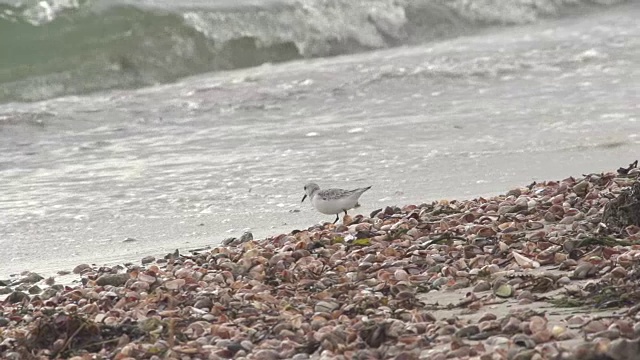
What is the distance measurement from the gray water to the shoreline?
37.0 inches

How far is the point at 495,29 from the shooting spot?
17.3 meters

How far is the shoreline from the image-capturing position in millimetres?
3961

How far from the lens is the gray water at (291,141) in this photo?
7.25 meters

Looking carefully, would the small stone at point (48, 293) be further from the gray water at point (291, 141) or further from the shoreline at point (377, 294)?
the gray water at point (291, 141)

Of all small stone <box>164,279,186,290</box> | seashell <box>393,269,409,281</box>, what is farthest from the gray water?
seashell <box>393,269,409,281</box>

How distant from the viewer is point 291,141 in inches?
379

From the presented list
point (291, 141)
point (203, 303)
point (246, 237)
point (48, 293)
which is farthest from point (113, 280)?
point (291, 141)

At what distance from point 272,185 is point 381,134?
6.07 ft

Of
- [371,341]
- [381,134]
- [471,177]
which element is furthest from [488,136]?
[371,341]

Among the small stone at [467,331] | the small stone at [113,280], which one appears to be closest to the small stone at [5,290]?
the small stone at [113,280]

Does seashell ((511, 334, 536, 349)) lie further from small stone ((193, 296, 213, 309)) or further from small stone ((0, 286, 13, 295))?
small stone ((0, 286, 13, 295))

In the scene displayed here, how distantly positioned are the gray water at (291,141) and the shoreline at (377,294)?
3.08 ft

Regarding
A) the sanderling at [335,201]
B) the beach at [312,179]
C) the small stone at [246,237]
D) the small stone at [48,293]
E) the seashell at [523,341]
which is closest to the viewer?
the seashell at [523,341]

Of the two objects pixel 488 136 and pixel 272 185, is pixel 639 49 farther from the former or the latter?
pixel 272 185
